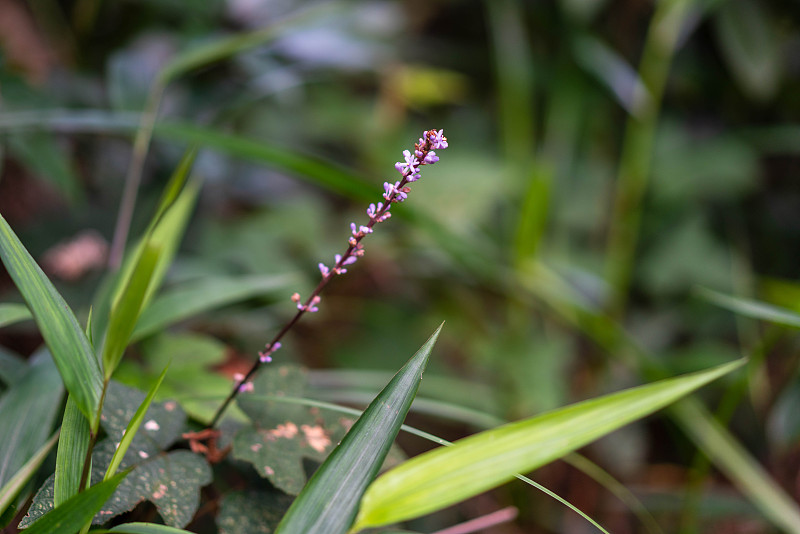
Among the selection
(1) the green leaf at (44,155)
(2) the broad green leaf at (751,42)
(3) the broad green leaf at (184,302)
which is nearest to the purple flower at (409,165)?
(3) the broad green leaf at (184,302)

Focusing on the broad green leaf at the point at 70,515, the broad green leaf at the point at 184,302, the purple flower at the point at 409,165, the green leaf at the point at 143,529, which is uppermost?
the purple flower at the point at 409,165

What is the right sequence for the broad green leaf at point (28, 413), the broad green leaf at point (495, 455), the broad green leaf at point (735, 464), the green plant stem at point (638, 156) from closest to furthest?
1. the broad green leaf at point (495, 455)
2. the broad green leaf at point (28, 413)
3. the broad green leaf at point (735, 464)
4. the green plant stem at point (638, 156)

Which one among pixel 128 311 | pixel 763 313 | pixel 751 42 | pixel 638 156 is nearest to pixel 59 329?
pixel 128 311

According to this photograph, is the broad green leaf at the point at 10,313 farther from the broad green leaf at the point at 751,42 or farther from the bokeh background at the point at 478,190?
the broad green leaf at the point at 751,42

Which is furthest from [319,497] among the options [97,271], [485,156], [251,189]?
[485,156]

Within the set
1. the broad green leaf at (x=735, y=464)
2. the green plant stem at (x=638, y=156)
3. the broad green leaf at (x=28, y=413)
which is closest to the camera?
the broad green leaf at (x=28, y=413)

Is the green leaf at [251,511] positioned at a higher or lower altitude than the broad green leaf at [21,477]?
higher

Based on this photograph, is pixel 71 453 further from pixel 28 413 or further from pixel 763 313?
pixel 763 313
